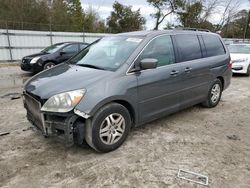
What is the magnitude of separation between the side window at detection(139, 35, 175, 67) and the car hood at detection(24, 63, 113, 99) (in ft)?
2.63

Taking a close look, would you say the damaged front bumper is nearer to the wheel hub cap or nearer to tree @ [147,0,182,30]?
the wheel hub cap

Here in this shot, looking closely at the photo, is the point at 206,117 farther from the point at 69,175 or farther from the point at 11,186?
the point at 11,186

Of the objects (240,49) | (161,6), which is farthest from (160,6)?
(240,49)

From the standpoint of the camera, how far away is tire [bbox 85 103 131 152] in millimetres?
2891

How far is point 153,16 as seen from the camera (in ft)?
82.9

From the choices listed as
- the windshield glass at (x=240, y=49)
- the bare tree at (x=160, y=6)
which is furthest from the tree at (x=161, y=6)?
the windshield glass at (x=240, y=49)

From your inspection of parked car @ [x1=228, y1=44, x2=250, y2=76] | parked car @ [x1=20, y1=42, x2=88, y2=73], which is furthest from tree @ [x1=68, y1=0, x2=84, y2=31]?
parked car @ [x1=228, y1=44, x2=250, y2=76]

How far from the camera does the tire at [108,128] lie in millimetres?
2891

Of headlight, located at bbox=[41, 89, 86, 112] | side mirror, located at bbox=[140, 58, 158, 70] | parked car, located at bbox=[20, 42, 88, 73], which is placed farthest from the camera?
parked car, located at bbox=[20, 42, 88, 73]

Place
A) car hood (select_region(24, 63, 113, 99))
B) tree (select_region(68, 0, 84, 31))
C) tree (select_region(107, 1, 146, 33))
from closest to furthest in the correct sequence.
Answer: car hood (select_region(24, 63, 113, 99)), tree (select_region(68, 0, 84, 31)), tree (select_region(107, 1, 146, 33))

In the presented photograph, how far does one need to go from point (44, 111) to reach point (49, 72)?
3.04ft

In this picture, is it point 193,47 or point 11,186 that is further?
point 193,47

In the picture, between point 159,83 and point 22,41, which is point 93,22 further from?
point 159,83

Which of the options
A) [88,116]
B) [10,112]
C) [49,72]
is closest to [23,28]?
[10,112]
